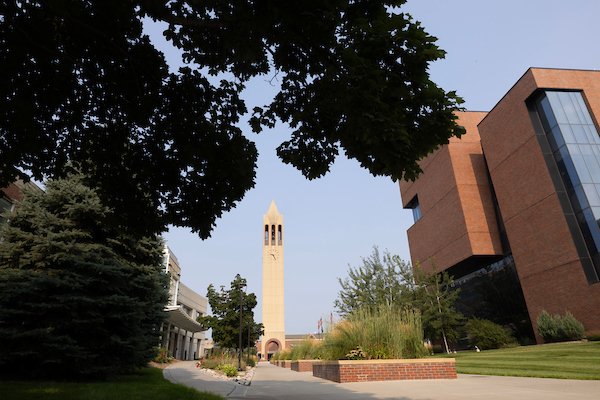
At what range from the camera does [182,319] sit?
139ft

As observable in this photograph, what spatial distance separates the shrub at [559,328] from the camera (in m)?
19.9

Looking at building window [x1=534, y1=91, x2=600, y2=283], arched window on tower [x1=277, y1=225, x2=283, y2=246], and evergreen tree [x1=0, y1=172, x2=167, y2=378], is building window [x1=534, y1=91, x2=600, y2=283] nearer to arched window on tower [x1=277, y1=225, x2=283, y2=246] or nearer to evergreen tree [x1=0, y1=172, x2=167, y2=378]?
evergreen tree [x1=0, y1=172, x2=167, y2=378]

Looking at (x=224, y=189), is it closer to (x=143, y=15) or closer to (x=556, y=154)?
(x=143, y=15)

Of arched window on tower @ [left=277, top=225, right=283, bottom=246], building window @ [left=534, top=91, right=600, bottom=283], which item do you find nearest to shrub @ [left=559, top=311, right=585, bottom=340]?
building window @ [left=534, top=91, right=600, bottom=283]

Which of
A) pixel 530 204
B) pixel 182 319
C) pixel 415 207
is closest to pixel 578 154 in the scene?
pixel 530 204

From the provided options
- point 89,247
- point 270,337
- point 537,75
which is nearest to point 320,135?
point 89,247

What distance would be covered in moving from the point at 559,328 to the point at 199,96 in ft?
80.1

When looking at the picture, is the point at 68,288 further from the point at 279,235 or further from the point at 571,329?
the point at 279,235

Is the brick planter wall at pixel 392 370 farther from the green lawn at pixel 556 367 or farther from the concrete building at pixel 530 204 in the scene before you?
the concrete building at pixel 530 204

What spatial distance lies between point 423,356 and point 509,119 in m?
24.8

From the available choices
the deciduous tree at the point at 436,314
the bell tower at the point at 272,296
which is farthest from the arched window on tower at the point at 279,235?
the deciduous tree at the point at 436,314

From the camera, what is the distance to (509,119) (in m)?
28.0

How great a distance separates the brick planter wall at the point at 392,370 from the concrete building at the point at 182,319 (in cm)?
2930

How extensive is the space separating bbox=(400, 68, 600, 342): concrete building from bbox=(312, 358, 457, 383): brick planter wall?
17.0m
